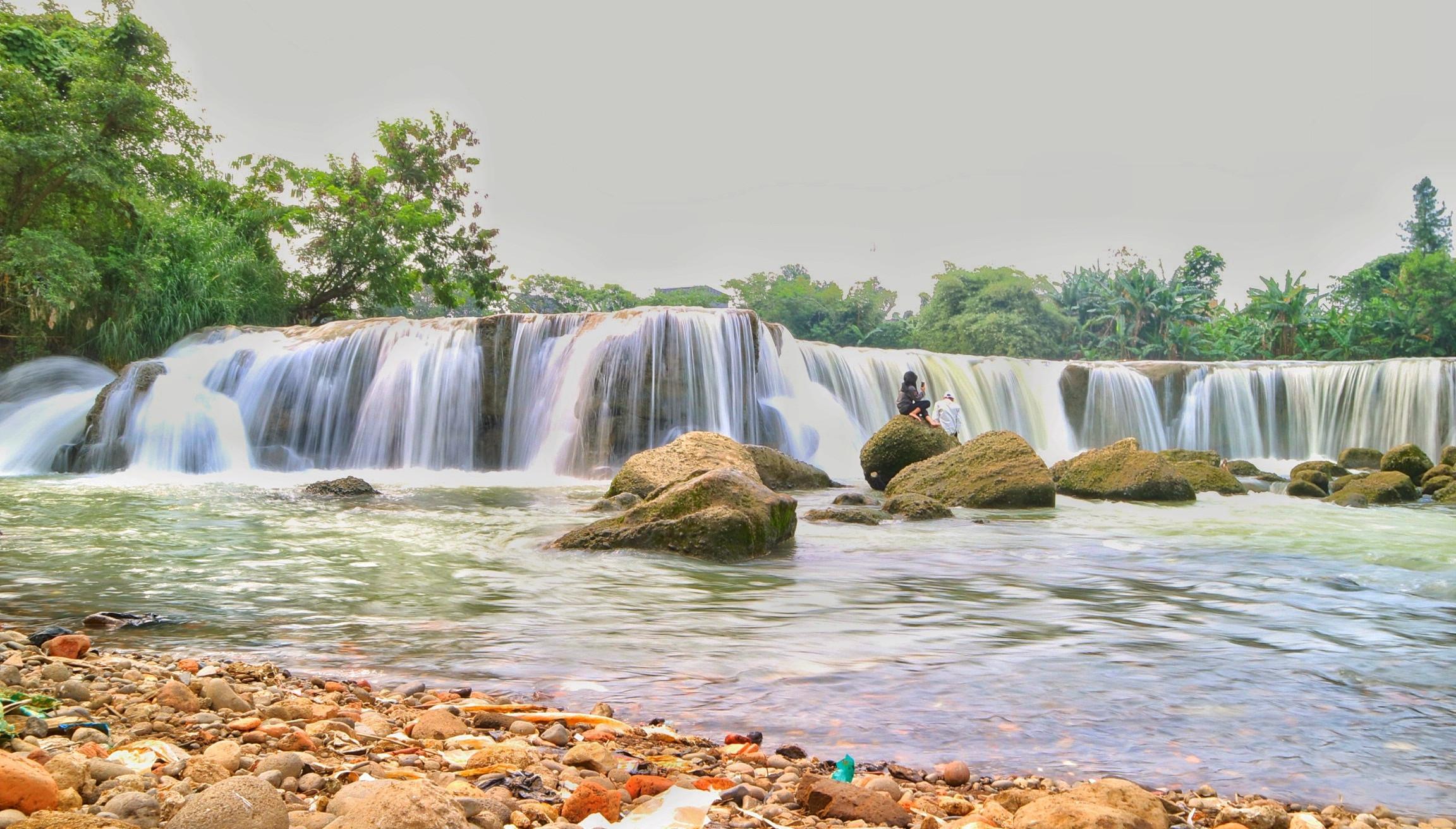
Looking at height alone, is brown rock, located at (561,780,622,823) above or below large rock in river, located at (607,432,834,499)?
below

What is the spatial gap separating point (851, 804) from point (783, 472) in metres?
13.6

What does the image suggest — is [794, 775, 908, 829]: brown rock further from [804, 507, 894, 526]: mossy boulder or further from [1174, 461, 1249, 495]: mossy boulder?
[1174, 461, 1249, 495]: mossy boulder

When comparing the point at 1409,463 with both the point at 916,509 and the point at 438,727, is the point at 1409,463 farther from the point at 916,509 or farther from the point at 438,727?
the point at 438,727

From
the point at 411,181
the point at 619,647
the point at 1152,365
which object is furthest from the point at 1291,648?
the point at 411,181

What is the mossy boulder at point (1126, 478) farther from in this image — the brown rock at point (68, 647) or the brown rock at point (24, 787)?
the brown rock at point (24, 787)

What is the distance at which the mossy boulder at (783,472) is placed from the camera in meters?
16.2

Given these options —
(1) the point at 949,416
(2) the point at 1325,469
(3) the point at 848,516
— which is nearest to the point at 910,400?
(1) the point at 949,416

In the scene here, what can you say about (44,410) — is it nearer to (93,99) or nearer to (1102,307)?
(93,99)

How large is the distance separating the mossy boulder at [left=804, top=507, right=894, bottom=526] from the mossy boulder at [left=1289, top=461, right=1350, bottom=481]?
10804 millimetres

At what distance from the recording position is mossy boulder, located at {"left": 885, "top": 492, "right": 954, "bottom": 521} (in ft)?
41.2

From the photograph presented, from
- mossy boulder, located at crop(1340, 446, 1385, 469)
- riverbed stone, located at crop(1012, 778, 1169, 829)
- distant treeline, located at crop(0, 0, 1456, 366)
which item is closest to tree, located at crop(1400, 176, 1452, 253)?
distant treeline, located at crop(0, 0, 1456, 366)

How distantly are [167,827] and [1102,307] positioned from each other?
189ft

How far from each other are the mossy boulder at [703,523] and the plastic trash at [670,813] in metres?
5.98

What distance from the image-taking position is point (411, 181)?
1430 inches
